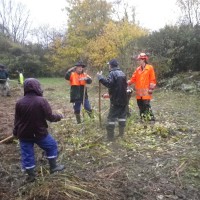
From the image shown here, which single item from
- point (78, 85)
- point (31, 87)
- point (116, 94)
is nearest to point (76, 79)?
point (78, 85)

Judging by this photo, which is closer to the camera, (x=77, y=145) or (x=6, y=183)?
(x=6, y=183)

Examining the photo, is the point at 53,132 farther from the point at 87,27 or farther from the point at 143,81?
the point at 87,27

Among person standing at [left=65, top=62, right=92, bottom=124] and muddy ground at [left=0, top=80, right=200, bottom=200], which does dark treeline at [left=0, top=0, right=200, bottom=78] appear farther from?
muddy ground at [left=0, top=80, right=200, bottom=200]

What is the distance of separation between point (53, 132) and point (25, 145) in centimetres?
313

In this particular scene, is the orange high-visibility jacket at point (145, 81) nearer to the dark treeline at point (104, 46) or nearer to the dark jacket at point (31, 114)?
the dark jacket at point (31, 114)

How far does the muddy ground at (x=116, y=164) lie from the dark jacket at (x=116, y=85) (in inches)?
34.9

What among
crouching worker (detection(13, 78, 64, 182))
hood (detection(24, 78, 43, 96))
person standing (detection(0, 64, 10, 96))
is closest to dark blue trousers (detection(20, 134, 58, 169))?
crouching worker (detection(13, 78, 64, 182))

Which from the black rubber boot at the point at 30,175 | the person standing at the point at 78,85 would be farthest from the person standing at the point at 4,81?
the black rubber boot at the point at 30,175

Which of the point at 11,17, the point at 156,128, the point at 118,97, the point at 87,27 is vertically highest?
the point at 11,17

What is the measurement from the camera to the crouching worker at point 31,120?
5.27m

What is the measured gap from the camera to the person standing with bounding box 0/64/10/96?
17.3 m

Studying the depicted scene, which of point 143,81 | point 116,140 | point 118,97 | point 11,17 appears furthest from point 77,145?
point 11,17

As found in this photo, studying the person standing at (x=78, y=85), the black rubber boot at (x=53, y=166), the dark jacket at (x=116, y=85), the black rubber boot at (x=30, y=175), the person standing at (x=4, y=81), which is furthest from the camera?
the person standing at (x=4, y=81)

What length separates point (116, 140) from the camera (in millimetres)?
7477
